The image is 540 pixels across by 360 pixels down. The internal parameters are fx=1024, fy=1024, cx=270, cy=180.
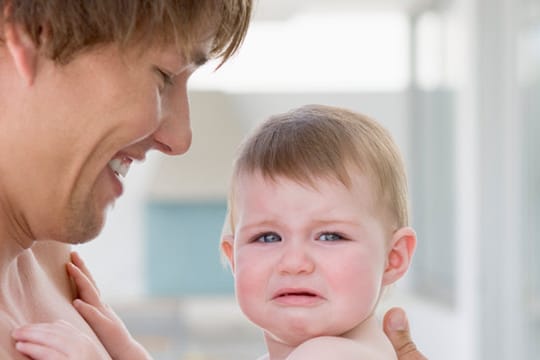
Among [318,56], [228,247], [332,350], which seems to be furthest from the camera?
[318,56]

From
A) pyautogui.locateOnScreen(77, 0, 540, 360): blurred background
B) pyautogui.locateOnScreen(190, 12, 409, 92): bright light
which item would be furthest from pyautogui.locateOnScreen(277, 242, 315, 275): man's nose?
pyautogui.locateOnScreen(190, 12, 409, 92): bright light

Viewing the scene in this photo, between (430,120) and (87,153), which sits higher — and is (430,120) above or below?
below

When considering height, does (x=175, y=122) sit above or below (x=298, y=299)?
above

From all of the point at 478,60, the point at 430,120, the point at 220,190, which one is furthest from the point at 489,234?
the point at 220,190

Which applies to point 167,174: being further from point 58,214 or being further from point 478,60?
point 58,214

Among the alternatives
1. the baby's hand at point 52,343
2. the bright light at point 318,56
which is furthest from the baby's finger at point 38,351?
the bright light at point 318,56

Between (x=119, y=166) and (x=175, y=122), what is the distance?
3.7 inches

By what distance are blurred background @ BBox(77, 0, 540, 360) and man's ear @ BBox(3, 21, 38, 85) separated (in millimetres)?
2270

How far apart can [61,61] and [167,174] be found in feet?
24.9

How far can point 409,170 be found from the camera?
6.63 m

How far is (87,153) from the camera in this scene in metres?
1.19

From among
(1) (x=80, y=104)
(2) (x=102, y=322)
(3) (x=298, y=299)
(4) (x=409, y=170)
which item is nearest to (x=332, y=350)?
(3) (x=298, y=299)

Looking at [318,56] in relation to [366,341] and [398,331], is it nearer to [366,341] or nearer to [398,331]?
[398,331]

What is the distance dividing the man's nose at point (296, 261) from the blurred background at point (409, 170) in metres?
2.14
